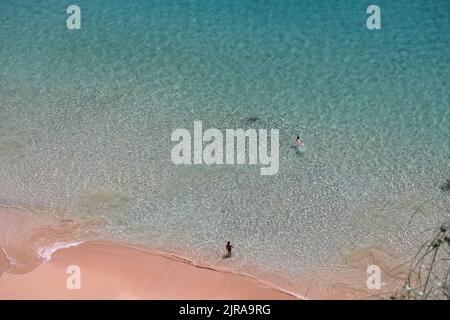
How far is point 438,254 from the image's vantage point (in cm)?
1429

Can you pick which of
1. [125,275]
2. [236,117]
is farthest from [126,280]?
[236,117]

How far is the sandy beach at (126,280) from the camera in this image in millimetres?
13375

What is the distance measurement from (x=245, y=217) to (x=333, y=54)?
8163 millimetres

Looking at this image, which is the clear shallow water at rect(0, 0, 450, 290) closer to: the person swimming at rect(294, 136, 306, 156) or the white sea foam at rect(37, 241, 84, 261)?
the person swimming at rect(294, 136, 306, 156)

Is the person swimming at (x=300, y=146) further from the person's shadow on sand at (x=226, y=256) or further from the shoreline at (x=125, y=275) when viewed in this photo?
the person's shadow on sand at (x=226, y=256)

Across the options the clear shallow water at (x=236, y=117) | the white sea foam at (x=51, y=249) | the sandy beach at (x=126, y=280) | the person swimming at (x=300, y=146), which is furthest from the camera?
the person swimming at (x=300, y=146)

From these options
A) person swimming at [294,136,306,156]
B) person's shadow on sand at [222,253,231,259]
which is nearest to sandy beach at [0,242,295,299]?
person's shadow on sand at [222,253,231,259]

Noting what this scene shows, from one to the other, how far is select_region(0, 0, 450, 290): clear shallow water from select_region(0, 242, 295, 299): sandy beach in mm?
563

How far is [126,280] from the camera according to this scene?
1371 centimetres

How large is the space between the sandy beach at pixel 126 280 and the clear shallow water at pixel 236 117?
563 mm

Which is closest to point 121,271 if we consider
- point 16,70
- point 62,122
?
point 62,122

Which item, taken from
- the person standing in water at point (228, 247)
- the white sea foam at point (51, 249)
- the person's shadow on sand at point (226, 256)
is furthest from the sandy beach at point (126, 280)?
the person standing in water at point (228, 247)

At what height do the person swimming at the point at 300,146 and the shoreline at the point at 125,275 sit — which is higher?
the person swimming at the point at 300,146
